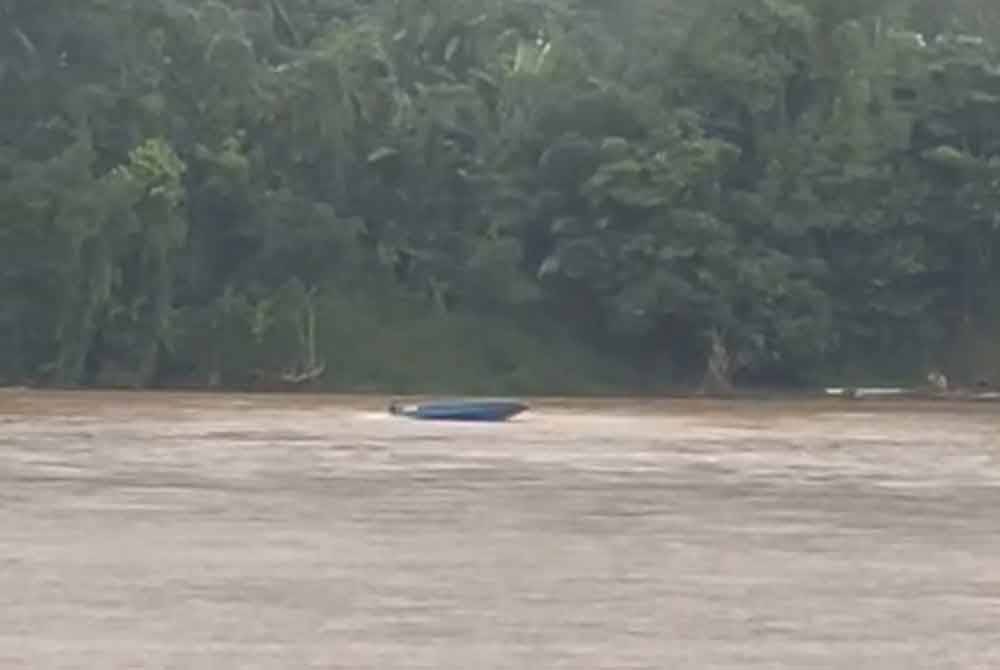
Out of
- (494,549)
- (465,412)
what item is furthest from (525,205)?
(494,549)

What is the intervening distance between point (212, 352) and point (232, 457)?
55.1 ft

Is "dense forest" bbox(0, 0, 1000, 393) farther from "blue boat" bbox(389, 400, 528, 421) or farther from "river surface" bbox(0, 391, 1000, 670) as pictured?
"river surface" bbox(0, 391, 1000, 670)

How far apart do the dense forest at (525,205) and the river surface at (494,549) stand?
12.1 meters

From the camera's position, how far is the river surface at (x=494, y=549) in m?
11.0

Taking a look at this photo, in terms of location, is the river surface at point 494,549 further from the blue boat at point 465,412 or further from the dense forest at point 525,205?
the dense forest at point 525,205

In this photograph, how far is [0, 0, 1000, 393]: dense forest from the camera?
3634cm

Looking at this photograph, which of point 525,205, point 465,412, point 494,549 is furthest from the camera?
point 525,205

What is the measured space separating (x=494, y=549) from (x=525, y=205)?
24.2 metres

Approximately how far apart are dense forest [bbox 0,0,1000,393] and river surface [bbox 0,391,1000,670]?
1213 centimetres

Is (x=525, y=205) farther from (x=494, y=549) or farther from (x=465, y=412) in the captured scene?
(x=494, y=549)

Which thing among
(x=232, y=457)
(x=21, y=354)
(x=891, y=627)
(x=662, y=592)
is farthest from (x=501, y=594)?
(x=21, y=354)

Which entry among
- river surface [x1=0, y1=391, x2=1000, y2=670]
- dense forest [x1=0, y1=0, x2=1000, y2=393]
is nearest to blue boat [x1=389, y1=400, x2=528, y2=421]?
river surface [x1=0, y1=391, x2=1000, y2=670]

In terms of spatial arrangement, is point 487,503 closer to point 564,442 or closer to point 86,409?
point 564,442

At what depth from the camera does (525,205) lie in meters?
38.3
